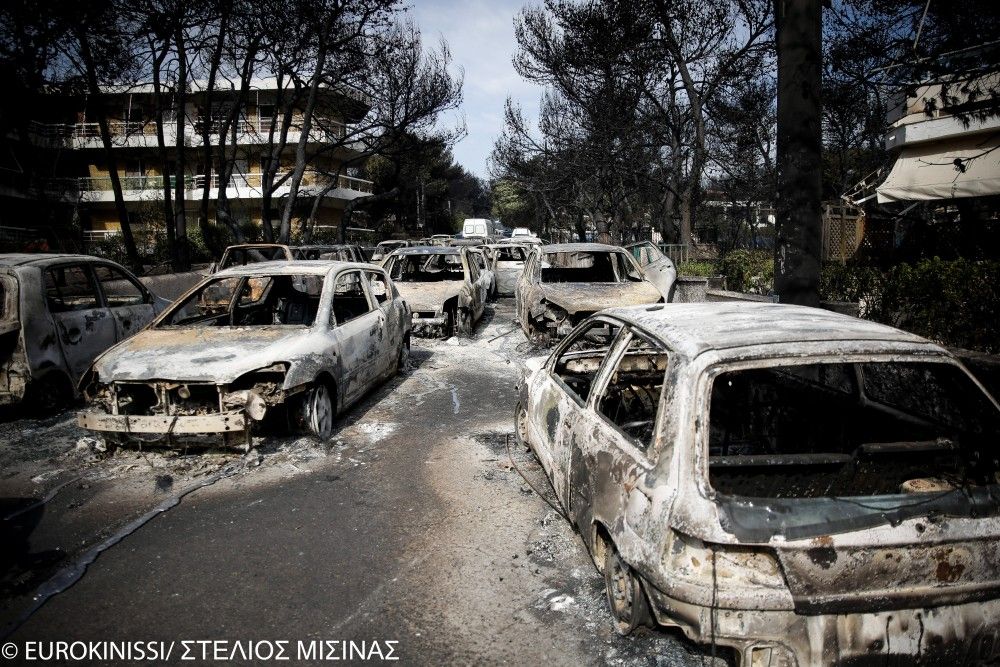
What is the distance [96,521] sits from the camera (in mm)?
3994

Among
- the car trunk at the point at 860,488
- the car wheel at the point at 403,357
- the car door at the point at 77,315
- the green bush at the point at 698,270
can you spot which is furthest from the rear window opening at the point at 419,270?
the car trunk at the point at 860,488

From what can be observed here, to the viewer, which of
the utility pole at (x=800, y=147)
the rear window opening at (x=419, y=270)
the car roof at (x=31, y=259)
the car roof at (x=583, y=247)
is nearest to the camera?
the utility pole at (x=800, y=147)

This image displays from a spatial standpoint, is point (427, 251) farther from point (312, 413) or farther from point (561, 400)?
point (561, 400)

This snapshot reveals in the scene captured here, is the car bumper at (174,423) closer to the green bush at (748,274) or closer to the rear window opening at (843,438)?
the rear window opening at (843,438)

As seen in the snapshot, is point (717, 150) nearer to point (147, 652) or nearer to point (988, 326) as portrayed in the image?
point (988, 326)

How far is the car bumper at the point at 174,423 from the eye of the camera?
15.2ft

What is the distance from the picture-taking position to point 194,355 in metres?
5.06

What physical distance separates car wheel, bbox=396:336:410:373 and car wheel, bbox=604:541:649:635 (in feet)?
17.7

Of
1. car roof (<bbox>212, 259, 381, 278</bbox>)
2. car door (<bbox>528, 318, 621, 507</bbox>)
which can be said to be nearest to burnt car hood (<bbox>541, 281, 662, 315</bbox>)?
car roof (<bbox>212, 259, 381, 278</bbox>)

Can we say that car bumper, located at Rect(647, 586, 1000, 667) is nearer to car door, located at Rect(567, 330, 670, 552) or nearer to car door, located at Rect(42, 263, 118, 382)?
car door, located at Rect(567, 330, 670, 552)

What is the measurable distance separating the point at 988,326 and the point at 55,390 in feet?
31.9

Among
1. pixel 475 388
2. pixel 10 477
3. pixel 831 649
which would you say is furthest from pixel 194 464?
pixel 831 649

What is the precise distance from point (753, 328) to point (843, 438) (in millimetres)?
1066

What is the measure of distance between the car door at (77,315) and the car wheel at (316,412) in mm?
2973
